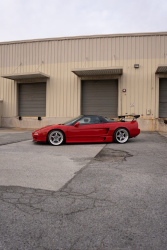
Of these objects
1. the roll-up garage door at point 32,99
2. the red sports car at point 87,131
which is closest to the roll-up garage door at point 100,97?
the roll-up garage door at point 32,99

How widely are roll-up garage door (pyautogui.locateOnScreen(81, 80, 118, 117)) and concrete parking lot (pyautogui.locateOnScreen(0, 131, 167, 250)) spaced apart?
37.8 feet

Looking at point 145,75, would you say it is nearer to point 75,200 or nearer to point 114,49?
point 114,49

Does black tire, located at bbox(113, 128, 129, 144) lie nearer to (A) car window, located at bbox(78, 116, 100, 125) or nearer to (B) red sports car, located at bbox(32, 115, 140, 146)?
(B) red sports car, located at bbox(32, 115, 140, 146)

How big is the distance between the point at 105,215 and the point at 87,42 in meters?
15.5

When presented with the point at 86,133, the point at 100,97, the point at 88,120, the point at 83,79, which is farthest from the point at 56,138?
the point at 83,79

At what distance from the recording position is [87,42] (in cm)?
1638

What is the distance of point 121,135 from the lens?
866cm

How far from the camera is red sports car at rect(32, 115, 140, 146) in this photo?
828 centimetres

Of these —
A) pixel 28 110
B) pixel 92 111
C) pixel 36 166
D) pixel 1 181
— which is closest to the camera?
pixel 1 181

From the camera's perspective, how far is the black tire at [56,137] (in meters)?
8.26

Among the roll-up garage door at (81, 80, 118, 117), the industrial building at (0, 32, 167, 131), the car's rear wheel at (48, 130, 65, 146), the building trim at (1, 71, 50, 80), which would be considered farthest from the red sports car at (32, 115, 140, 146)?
the building trim at (1, 71, 50, 80)

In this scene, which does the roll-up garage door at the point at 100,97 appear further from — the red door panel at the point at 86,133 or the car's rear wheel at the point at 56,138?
the car's rear wheel at the point at 56,138

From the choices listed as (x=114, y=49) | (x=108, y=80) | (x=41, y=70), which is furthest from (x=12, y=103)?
(x=114, y=49)

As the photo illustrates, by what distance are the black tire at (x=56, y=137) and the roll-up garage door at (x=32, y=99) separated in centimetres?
942
